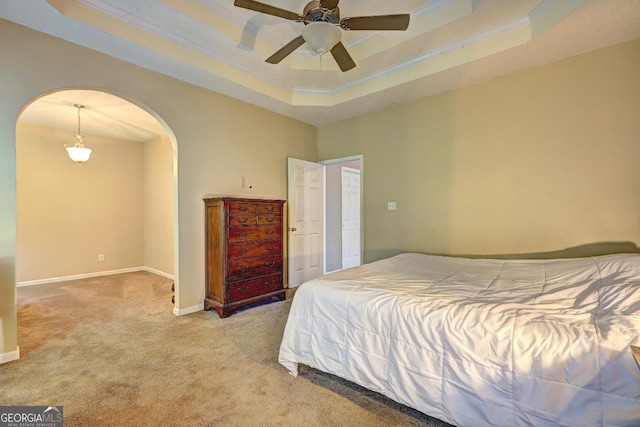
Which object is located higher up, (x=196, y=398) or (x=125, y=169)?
(x=125, y=169)

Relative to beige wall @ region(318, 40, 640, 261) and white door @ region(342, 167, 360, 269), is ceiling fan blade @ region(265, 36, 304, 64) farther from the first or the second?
white door @ region(342, 167, 360, 269)

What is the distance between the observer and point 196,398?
1739mm

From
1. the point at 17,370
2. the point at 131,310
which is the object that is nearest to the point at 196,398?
the point at 17,370

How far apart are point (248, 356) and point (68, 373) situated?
123cm

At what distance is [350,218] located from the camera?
605 cm

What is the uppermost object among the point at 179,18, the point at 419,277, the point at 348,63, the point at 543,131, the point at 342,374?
the point at 179,18

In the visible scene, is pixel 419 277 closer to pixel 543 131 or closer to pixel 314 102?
pixel 543 131

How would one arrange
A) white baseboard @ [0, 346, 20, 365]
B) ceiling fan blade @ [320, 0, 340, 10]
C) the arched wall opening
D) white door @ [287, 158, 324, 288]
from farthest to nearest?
the arched wall opening, white door @ [287, 158, 324, 288], white baseboard @ [0, 346, 20, 365], ceiling fan blade @ [320, 0, 340, 10]

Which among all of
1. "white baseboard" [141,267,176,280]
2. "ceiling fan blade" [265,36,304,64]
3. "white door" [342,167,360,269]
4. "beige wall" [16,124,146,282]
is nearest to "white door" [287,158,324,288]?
"white door" [342,167,360,269]

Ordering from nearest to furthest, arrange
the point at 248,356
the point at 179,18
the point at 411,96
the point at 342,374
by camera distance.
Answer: the point at 342,374 → the point at 248,356 → the point at 179,18 → the point at 411,96

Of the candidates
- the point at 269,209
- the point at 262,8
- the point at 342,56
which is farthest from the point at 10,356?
the point at 342,56

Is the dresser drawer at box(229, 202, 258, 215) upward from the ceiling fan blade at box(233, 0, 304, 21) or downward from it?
downward

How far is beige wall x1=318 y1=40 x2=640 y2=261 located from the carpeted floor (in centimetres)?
220

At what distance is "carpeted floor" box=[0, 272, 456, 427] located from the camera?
1.59m
